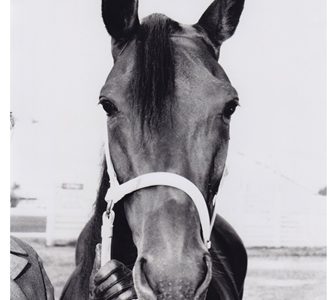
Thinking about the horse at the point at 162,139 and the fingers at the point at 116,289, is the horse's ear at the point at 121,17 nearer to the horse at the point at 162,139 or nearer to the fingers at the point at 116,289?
the horse at the point at 162,139

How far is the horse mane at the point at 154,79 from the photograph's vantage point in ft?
2.49

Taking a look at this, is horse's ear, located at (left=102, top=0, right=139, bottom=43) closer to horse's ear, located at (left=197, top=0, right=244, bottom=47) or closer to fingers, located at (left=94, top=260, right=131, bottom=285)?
horse's ear, located at (left=197, top=0, right=244, bottom=47)

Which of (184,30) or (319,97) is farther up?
(184,30)

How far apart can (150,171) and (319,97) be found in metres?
0.72

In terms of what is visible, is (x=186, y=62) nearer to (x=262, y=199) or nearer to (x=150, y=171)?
(x=150, y=171)

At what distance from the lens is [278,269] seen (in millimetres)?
1291

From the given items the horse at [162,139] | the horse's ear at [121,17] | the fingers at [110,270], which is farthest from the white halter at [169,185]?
the horse's ear at [121,17]

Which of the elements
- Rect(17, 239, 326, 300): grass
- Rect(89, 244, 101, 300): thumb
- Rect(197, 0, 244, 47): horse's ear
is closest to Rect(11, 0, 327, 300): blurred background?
Rect(17, 239, 326, 300): grass

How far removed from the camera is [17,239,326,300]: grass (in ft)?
4.09

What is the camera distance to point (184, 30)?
2.97 feet

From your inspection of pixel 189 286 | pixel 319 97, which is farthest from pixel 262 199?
pixel 189 286

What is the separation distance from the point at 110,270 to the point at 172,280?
22 centimetres
